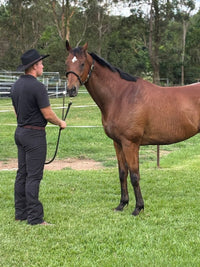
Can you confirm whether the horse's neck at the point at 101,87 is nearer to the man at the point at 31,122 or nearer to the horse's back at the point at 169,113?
the horse's back at the point at 169,113

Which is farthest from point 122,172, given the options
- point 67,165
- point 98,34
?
point 98,34

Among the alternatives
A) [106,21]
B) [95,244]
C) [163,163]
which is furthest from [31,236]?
[106,21]

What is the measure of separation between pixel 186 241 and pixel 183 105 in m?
2.00

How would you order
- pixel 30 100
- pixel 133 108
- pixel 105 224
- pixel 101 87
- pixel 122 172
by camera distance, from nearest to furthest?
pixel 30 100, pixel 105 224, pixel 133 108, pixel 101 87, pixel 122 172

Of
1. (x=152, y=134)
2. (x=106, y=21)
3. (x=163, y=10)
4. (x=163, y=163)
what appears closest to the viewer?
(x=152, y=134)

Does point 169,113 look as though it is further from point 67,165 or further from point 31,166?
point 67,165

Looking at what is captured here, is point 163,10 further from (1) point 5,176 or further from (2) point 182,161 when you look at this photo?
(1) point 5,176

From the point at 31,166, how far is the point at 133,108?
62.9 inches

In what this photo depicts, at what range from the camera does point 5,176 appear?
23.3 ft

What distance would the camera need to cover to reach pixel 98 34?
44969 millimetres

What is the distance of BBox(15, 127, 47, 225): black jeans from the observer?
14.1 feet

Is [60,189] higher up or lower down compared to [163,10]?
lower down

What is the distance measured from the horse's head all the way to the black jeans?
716mm

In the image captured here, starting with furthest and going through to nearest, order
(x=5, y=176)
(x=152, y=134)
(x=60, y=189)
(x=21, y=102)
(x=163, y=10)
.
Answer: (x=163, y=10)
(x=5, y=176)
(x=60, y=189)
(x=152, y=134)
(x=21, y=102)
